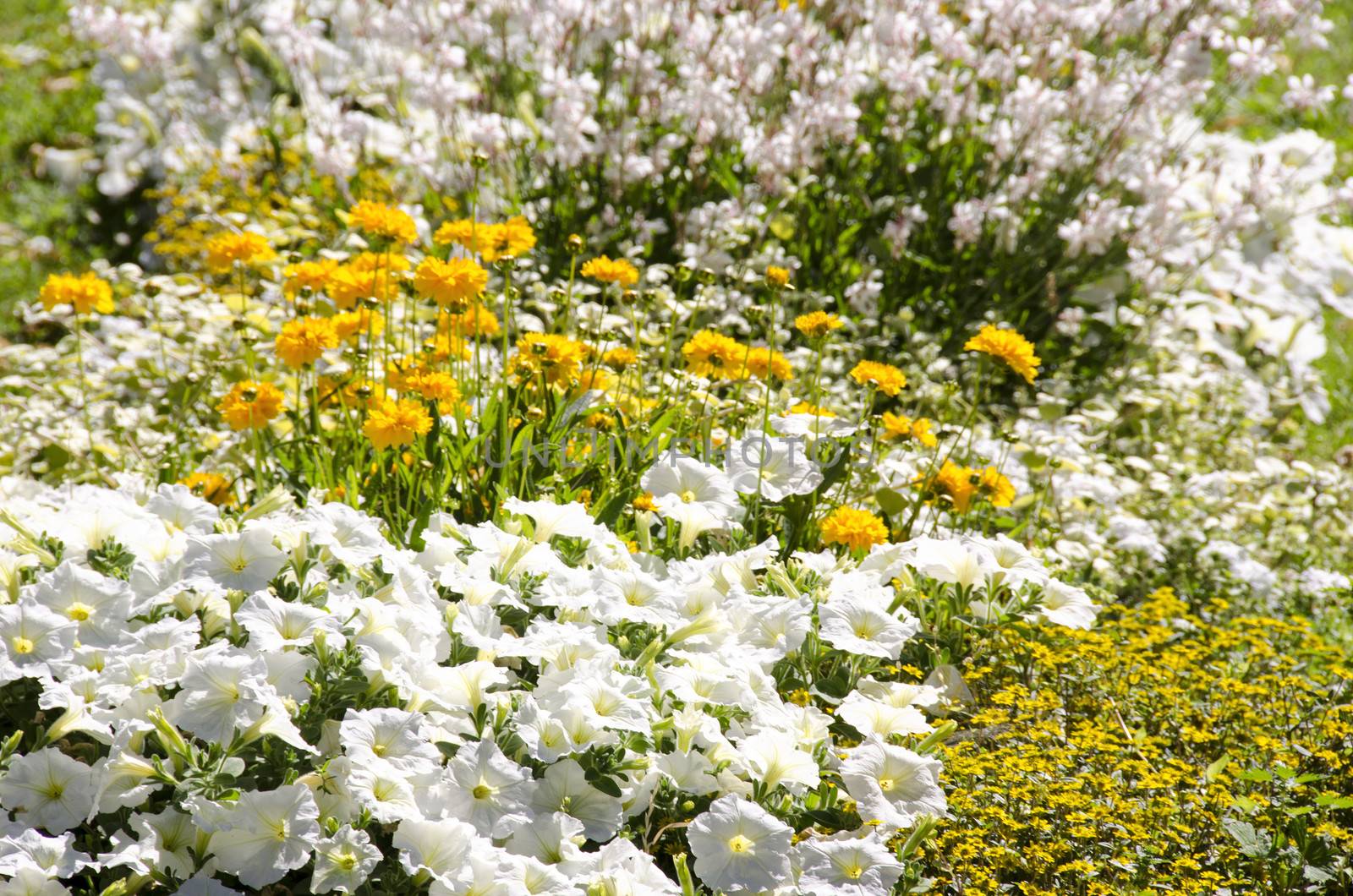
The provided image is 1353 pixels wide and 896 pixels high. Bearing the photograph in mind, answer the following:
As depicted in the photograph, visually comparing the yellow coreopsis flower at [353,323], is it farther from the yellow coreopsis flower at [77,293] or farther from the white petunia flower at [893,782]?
the white petunia flower at [893,782]

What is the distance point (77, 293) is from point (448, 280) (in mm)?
962

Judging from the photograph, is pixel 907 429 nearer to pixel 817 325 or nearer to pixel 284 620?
pixel 817 325

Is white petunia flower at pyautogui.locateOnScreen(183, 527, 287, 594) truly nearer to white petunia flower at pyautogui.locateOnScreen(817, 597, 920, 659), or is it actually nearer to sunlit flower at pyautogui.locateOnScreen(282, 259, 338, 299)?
sunlit flower at pyautogui.locateOnScreen(282, 259, 338, 299)

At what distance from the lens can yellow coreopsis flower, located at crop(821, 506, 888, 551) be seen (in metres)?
2.58

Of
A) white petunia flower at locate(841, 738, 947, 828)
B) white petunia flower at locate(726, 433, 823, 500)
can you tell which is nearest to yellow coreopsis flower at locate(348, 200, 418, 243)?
white petunia flower at locate(726, 433, 823, 500)

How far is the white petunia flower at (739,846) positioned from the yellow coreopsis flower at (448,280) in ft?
4.13

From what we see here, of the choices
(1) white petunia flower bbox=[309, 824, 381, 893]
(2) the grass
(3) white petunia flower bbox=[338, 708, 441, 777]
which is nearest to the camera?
(1) white petunia flower bbox=[309, 824, 381, 893]

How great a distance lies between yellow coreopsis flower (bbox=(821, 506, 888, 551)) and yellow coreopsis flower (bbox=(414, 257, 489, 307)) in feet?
3.06

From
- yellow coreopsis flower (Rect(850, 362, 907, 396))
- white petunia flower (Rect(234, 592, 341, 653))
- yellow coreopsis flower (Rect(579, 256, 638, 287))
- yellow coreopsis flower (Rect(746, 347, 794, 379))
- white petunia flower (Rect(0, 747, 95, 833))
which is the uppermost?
yellow coreopsis flower (Rect(579, 256, 638, 287))

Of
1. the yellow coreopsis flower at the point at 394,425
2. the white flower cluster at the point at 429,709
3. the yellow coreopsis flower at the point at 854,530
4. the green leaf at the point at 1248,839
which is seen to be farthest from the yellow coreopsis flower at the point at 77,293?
the green leaf at the point at 1248,839

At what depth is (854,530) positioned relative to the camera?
257cm

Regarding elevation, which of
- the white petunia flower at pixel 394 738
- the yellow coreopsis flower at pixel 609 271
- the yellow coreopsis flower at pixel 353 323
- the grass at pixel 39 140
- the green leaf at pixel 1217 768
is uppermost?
the yellow coreopsis flower at pixel 609 271

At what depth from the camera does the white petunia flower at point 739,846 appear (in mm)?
1822

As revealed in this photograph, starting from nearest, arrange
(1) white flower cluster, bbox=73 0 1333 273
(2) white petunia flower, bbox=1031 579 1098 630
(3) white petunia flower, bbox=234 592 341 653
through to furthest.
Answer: (3) white petunia flower, bbox=234 592 341 653 → (2) white petunia flower, bbox=1031 579 1098 630 → (1) white flower cluster, bbox=73 0 1333 273
